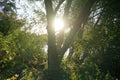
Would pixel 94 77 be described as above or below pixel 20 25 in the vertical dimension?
below

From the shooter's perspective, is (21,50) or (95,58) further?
(95,58)

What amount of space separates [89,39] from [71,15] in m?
3.67

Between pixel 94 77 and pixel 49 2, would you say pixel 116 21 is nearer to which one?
pixel 94 77

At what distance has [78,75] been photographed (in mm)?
12641

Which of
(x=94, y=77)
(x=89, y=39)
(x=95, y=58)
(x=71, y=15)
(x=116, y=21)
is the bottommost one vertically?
(x=94, y=77)

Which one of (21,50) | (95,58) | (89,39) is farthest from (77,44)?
(21,50)

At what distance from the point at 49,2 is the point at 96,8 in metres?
8.36

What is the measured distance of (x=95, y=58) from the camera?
17.2 m

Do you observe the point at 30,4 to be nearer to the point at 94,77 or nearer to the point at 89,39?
the point at 89,39

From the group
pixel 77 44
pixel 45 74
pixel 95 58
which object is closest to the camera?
pixel 45 74

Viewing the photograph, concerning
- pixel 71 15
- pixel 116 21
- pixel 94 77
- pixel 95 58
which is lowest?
pixel 94 77

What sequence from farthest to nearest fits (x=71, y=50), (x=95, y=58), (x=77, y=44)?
(x=71, y=50), (x=95, y=58), (x=77, y=44)

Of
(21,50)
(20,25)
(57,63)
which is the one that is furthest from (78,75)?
(20,25)

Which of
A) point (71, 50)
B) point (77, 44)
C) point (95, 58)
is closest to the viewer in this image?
point (77, 44)
